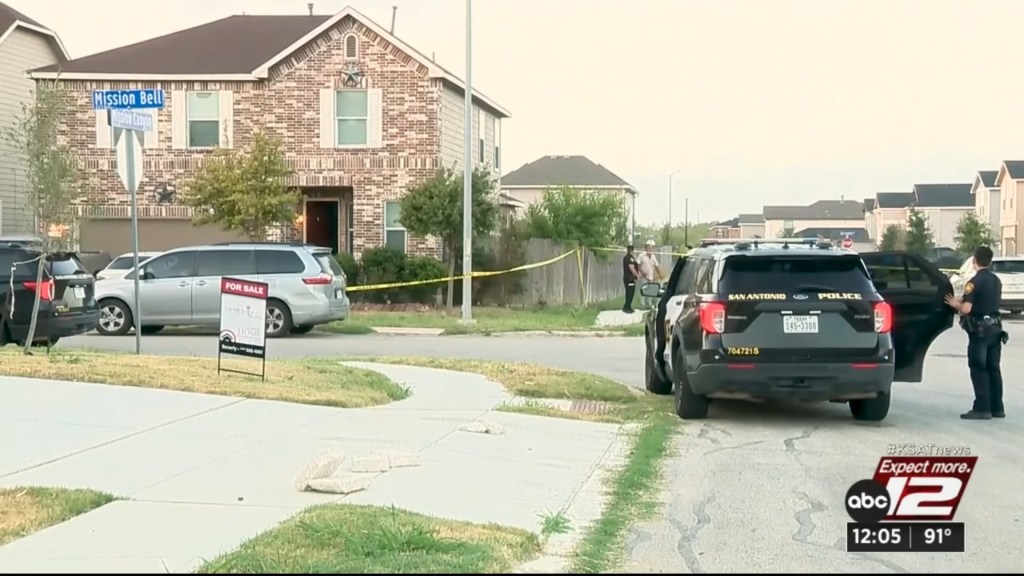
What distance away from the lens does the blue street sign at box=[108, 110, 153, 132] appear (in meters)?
15.2

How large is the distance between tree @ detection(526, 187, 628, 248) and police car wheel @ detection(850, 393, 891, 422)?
25711 mm

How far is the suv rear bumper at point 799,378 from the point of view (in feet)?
37.2

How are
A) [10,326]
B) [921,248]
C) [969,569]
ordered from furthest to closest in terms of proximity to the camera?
[921,248] → [10,326] → [969,569]

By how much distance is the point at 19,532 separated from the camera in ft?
22.7

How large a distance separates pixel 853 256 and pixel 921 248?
6140 centimetres

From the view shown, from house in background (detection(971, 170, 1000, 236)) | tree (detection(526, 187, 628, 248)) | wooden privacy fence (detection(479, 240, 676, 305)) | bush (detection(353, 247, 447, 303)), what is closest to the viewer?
bush (detection(353, 247, 447, 303))

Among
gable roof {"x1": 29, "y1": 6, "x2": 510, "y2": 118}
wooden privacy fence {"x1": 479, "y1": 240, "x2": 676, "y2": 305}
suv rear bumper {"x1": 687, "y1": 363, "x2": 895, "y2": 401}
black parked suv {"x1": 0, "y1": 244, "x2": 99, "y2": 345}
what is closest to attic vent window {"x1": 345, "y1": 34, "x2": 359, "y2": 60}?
gable roof {"x1": 29, "y1": 6, "x2": 510, "y2": 118}

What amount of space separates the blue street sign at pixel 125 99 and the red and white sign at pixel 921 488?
10890 mm

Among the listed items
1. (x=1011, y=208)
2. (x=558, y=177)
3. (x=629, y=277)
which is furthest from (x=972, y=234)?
(x=629, y=277)

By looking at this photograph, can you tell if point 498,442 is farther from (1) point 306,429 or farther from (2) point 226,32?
(2) point 226,32

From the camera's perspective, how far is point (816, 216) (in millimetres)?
146375

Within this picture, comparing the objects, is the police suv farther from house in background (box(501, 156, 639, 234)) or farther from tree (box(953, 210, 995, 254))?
house in background (box(501, 156, 639, 234))

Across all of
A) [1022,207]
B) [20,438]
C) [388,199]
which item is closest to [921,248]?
[1022,207]

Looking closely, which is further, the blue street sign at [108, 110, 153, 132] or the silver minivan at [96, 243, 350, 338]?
the silver minivan at [96, 243, 350, 338]
